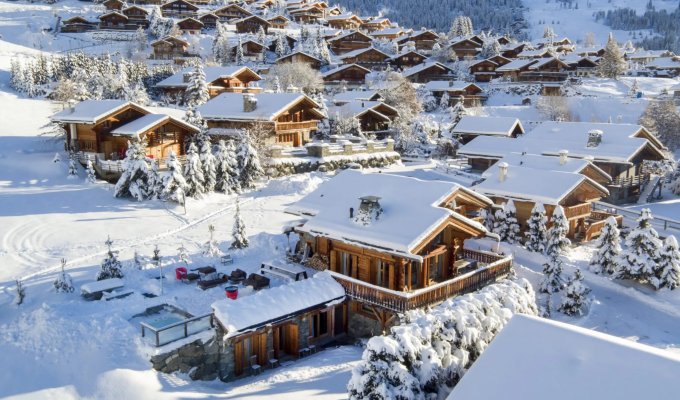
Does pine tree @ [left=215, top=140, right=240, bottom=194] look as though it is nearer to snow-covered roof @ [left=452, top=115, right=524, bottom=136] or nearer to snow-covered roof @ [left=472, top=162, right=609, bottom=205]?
snow-covered roof @ [left=472, top=162, right=609, bottom=205]

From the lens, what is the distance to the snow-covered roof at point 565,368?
9742 mm

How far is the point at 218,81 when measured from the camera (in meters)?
63.5

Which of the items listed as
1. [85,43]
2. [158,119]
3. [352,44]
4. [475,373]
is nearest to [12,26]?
[85,43]

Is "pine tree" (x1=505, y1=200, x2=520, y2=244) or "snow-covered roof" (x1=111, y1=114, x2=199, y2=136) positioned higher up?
"snow-covered roof" (x1=111, y1=114, x2=199, y2=136)

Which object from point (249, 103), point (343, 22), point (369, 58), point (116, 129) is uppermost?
point (343, 22)

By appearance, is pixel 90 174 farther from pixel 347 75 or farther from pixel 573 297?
pixel 347 75

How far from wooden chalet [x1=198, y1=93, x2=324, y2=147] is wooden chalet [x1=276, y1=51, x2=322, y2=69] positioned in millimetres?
32313

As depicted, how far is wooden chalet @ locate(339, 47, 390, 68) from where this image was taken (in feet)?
301

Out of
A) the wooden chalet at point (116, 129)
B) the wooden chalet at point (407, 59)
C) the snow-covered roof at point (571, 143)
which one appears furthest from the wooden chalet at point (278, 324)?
the wooden chalet at point (407, 59)

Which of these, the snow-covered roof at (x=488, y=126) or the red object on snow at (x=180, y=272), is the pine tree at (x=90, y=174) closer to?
the red object on snow at (x=180, y=272)

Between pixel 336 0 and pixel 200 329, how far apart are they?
18495 centimetres

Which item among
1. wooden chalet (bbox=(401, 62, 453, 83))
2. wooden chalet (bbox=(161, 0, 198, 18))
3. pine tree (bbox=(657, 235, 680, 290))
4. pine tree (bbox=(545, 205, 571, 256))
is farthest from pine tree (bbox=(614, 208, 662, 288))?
wooden chalet (bbox=(161, 0, 198, 18))

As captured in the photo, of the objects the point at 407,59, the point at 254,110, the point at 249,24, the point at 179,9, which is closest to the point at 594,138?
the point at 254,110

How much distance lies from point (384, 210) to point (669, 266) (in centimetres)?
1357
